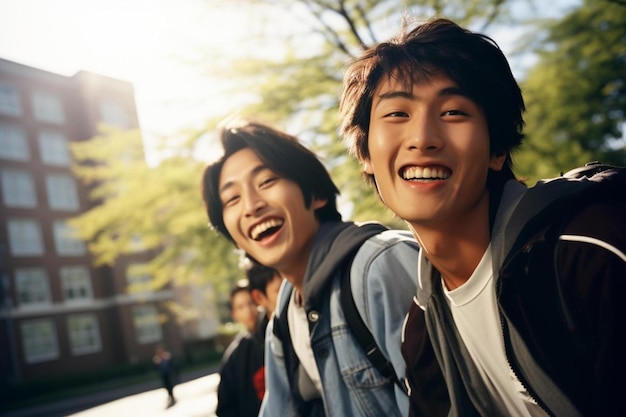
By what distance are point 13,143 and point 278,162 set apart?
115ft

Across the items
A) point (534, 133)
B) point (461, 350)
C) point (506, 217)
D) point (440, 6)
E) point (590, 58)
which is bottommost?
point (461, 350)

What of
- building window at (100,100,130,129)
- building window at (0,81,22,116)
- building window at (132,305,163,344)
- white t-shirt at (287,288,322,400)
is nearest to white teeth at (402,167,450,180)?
white t-shirt at (287,288,322,400)

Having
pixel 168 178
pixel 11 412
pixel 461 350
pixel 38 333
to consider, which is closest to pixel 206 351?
pixel 38 333

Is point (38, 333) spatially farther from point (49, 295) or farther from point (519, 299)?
point (519, 299)

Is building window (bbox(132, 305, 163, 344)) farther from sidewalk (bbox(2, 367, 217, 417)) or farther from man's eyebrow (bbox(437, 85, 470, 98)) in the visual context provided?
man's eyebrow (bbox(437, 85, 470, 98))

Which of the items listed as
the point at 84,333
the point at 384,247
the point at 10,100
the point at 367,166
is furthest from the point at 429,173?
the point at 10,100

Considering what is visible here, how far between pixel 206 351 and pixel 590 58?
1121 inches

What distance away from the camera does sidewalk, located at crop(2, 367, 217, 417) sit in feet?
56.2

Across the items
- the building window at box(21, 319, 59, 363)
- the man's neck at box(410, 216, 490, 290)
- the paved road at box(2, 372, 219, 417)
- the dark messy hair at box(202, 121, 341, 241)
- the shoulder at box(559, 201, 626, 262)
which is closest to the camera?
the shoulder at box(559, 201, 626, 262)

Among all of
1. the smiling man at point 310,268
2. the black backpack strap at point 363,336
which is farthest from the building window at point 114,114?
the black backpack strap at point 363,336

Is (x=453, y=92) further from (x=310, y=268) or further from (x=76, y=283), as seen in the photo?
(x=76, y=283)

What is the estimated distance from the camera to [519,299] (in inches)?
Result: 47.5

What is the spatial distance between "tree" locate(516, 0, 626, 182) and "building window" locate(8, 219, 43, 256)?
31.8 metres

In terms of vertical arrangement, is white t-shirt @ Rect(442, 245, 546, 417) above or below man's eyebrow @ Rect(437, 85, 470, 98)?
below
